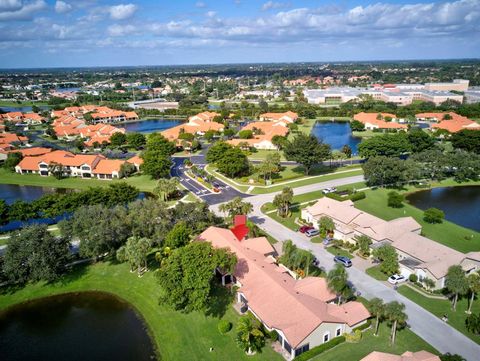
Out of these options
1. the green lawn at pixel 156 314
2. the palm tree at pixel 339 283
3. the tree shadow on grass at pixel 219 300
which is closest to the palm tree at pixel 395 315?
the palm tree at pixel 339 283

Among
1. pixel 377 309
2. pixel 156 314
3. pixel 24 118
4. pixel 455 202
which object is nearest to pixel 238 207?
pixel 156 314

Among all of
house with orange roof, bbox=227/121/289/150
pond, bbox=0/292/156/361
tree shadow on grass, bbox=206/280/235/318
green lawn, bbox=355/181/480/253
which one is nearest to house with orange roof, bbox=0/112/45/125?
house with orange roof, bbox=227/121/289/150

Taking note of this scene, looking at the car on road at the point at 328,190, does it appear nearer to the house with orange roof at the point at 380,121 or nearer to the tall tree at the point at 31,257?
the tall tree at the point at 31,257

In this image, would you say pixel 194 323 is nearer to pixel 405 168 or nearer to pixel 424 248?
pixel 424 248

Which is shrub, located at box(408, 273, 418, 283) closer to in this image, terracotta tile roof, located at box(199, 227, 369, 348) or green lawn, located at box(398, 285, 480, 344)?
green lawn, located at box(398, 285, 480, 344)

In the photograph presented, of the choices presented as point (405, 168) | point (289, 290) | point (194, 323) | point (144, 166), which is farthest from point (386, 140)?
point (194, 323)
